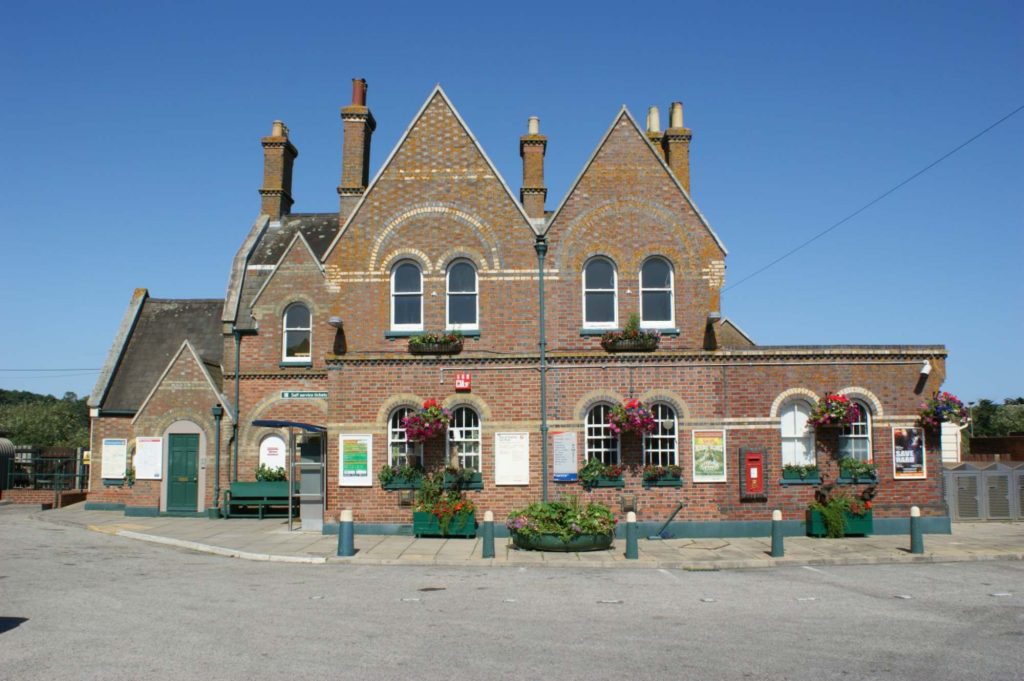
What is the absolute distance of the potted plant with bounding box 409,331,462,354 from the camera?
21109 mm

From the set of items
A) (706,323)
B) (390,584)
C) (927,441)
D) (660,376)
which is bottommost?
(390,584)

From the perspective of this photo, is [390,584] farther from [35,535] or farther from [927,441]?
[927,441]

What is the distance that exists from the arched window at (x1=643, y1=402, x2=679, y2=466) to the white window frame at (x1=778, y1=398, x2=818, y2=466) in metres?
2.68

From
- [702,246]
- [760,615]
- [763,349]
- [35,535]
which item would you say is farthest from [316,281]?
[760,615]

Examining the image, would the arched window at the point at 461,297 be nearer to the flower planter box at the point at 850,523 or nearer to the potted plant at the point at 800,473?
the potted plant at the point at 800,473

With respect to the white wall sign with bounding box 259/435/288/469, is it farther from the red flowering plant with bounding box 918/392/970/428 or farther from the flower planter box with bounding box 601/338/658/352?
the red flowering plant with bounding box 918/392/970/428

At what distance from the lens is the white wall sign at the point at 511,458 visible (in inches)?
818

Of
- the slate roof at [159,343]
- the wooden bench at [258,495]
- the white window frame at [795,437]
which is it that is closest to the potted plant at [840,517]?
the white window frame at [795,437]

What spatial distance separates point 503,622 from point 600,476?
31.0 ft

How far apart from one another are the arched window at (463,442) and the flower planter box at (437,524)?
4.54ft

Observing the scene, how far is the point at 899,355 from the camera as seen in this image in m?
21.2

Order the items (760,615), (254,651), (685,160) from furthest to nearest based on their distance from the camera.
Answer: (685,160) < (760,615) < (254,651)

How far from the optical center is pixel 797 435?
2114 cm

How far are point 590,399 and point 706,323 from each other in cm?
359
